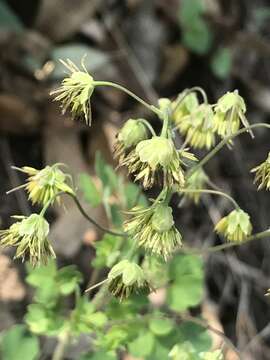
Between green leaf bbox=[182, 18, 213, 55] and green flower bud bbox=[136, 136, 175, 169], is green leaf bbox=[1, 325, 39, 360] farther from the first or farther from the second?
green leaf bbox=[182, 18, 213, 55]

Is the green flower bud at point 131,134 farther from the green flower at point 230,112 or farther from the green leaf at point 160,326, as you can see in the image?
the green leaf at point 160,326

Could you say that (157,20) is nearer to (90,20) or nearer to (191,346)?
(90,20)

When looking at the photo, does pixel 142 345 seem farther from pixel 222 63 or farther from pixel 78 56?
pixel 222 63

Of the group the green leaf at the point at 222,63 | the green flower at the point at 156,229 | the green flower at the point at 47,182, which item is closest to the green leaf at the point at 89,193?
the green flower at the point at 47,182

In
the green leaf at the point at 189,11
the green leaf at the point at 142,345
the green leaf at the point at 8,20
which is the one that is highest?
the green leaf at the point at 8,20

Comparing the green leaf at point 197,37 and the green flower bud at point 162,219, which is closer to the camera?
the green flower bud at point 162,219

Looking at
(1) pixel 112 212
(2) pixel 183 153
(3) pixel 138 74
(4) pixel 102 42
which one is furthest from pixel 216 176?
(2) pixel 183 153
